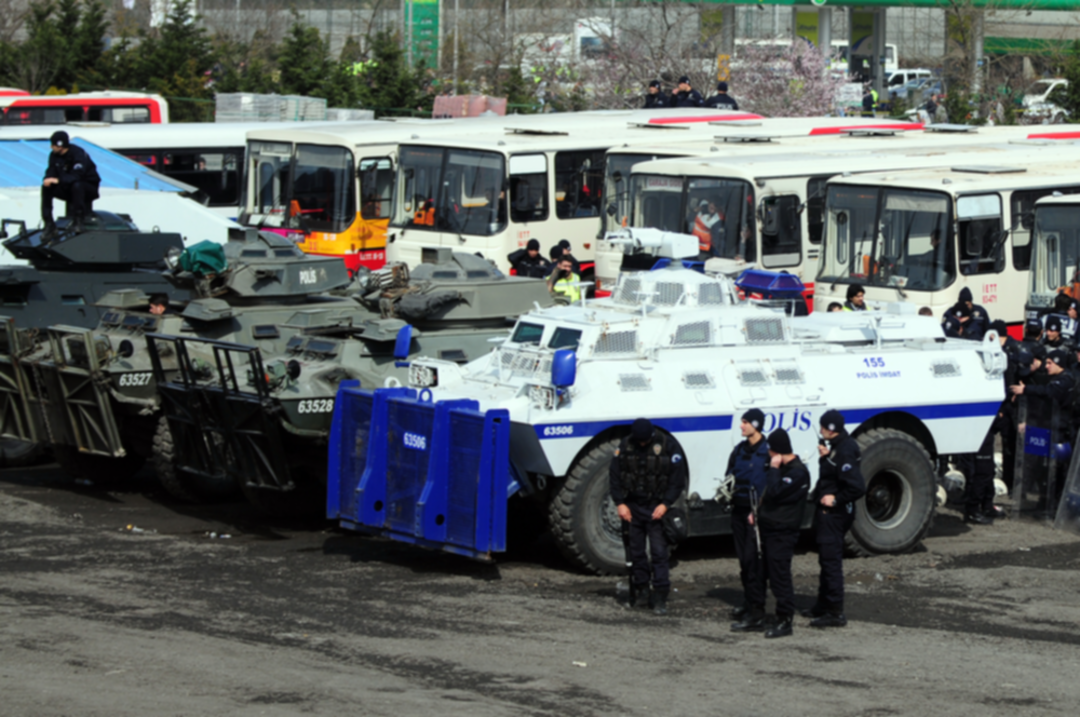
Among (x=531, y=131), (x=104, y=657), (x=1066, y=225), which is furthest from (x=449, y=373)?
(x=531, y=131)

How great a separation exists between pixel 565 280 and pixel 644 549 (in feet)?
26.9

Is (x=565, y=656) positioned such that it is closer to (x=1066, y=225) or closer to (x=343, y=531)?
(x=343, y=531)

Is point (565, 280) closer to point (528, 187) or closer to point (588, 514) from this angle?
point (528, 187)

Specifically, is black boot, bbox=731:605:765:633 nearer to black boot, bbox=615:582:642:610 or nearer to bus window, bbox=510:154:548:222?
black boot, bbox=615:582:642:610

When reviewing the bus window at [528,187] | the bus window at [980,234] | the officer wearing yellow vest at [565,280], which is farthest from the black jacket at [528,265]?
the bus window at [980,234]

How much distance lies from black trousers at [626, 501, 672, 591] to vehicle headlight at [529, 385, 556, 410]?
3.45ft

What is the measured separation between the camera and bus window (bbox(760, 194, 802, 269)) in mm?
19531

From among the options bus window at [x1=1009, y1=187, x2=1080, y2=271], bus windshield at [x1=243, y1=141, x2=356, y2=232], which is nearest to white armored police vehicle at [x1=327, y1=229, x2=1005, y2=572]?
bus window at [x1=1009, y1=187, x2=1080, y2=271]

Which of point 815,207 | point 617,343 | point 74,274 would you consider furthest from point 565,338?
point 815,207

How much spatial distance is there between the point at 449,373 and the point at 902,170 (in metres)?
9.35

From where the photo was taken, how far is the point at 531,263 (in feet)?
64.6

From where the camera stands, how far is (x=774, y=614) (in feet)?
34.5

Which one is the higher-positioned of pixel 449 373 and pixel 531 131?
pixel 531 131

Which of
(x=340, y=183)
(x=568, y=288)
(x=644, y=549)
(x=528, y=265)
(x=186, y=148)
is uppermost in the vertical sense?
(x=186, y=148)
